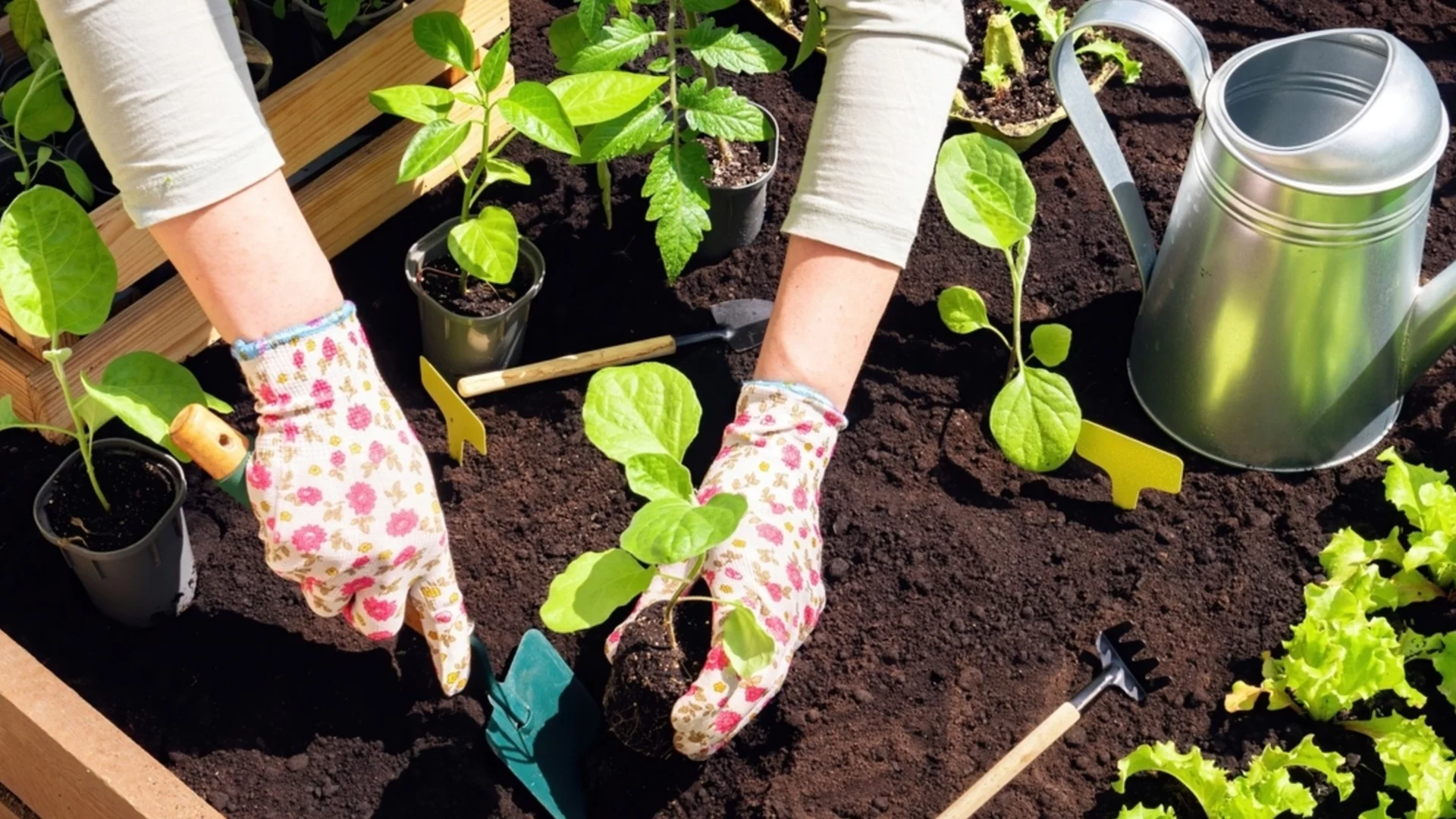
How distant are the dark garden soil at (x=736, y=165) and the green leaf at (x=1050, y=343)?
401 mm

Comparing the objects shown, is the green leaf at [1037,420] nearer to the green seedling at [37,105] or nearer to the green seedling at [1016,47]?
the green seedling at [1016,47]

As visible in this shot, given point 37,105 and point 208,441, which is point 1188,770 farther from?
point 37,105

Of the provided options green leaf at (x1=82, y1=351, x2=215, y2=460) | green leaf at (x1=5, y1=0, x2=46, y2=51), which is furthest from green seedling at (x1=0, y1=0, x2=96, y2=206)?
green leaf at (x1=82, y1=351, x2=215, y2=460)

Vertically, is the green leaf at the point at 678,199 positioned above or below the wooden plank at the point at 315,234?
above

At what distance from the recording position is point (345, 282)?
1791 millimetres

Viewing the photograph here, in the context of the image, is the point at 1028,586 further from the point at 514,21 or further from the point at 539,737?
the point at 514,21

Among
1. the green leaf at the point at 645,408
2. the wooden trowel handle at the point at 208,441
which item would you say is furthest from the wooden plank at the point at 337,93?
the green leaf at the point at 645,408

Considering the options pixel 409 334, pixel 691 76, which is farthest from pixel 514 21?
pixel 409 334

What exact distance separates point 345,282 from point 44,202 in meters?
0.51

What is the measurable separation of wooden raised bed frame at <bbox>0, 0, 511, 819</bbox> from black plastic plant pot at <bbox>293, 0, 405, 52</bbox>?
42 mm

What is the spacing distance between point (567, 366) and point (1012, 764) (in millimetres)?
676

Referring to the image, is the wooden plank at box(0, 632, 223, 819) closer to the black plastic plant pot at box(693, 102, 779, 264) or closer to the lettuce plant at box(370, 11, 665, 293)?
the lettuce plant at box(370, 11, 665, 293)

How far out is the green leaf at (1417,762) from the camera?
4.42 feet

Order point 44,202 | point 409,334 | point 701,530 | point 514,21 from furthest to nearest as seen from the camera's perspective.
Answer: point 514,21 → point 409,334 → point 44,202 → point 701,530
